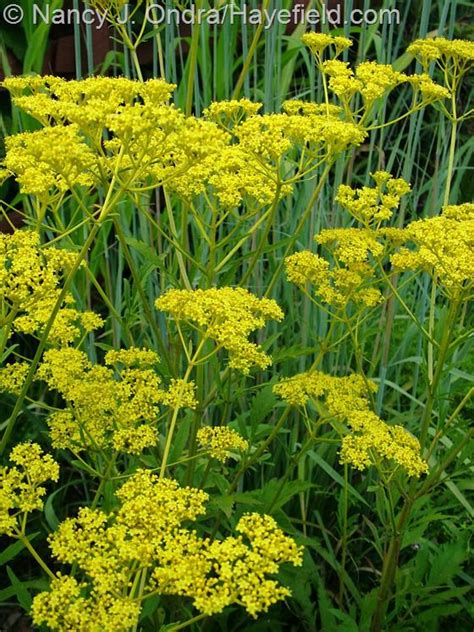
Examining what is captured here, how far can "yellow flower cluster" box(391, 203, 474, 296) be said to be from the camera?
1.89 metres

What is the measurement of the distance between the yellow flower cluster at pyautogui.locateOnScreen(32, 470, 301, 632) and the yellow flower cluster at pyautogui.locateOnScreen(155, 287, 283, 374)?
38 centimetres

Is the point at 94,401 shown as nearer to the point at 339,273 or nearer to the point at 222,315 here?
the point at 222,315

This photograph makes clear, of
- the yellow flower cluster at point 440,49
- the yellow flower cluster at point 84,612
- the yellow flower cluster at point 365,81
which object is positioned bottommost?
the yellow flower cluster at point 84,612

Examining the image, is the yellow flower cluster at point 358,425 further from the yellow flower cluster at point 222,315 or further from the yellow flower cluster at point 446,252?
the yellow flower cluster at point 446,252

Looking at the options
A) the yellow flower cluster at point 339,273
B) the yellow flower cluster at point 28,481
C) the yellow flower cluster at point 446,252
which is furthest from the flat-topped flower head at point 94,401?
the yellow flower cluster at point 446,252

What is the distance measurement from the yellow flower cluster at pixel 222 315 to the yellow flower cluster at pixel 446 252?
45 cm

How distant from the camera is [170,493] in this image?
143 centimetres

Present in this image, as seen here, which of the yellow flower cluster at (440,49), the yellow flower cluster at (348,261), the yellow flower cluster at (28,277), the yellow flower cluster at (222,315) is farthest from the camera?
the yellow flower cluster at (440,49)

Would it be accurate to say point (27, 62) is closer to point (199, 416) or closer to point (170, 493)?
point (199, 416)

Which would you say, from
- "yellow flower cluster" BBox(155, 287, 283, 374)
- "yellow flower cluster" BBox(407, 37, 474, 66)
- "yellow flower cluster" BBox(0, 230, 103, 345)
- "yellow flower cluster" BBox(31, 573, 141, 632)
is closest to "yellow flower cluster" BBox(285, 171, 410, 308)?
"yellow flower cluster" BBox(155, 287, 283, 374)

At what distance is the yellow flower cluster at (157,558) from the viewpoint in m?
1.28

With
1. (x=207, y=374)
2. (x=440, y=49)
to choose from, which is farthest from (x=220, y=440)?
(x=440, y=49)

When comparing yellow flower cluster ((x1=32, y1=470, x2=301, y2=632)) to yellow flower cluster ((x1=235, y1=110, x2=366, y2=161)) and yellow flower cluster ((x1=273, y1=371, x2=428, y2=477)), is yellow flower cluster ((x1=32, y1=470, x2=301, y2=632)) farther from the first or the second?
yellow flower cluster ((x1=235, y1=110, x2=366, y2=161))

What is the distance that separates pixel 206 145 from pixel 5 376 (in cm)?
77
